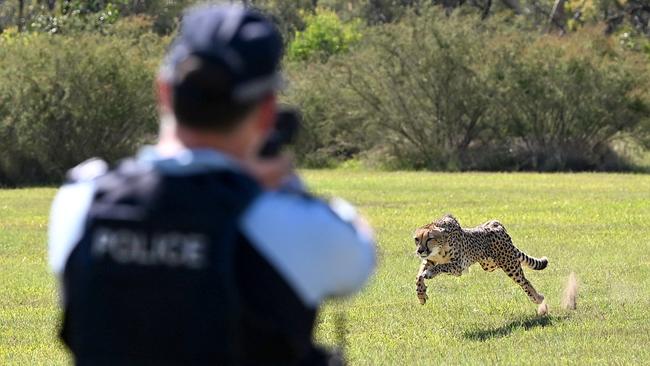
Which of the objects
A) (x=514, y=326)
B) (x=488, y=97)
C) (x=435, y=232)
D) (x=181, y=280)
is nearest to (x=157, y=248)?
(x=181, y=280)

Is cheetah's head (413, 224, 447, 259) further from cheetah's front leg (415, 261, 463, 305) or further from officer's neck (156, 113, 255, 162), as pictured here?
officer's neck (156, 113, 255, 162)

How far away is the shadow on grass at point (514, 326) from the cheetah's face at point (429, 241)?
37.0 inches

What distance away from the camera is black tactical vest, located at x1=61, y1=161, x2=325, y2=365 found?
3.17m

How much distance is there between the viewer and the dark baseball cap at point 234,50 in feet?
10.6

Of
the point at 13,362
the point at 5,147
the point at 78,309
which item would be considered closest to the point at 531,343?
the point at 13,362

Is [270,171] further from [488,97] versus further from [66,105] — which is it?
[488,97]

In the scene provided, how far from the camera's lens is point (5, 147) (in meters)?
41.2

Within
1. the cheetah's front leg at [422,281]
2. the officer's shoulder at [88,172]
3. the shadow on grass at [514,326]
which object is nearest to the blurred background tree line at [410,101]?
the cheetah's front leg at [422,281]

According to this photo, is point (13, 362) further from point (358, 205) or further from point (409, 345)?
point (358, 205)

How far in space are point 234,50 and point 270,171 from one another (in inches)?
11.5

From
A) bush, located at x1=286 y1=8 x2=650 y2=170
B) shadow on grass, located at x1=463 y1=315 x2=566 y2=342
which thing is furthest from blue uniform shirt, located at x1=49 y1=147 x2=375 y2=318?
bush, located at x1=286 y1=8 x2=650 y2=170

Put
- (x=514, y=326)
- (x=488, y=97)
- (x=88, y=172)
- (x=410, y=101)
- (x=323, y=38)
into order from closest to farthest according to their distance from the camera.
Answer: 1. (x=88, y=172)
2. (x=514, y=326)
3. (x=488, y=97)
4. (x=410, y=101)
5. (x=323, y=38)

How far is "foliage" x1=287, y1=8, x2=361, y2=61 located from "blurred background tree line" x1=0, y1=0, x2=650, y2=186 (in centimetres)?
1914

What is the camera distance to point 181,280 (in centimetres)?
317
